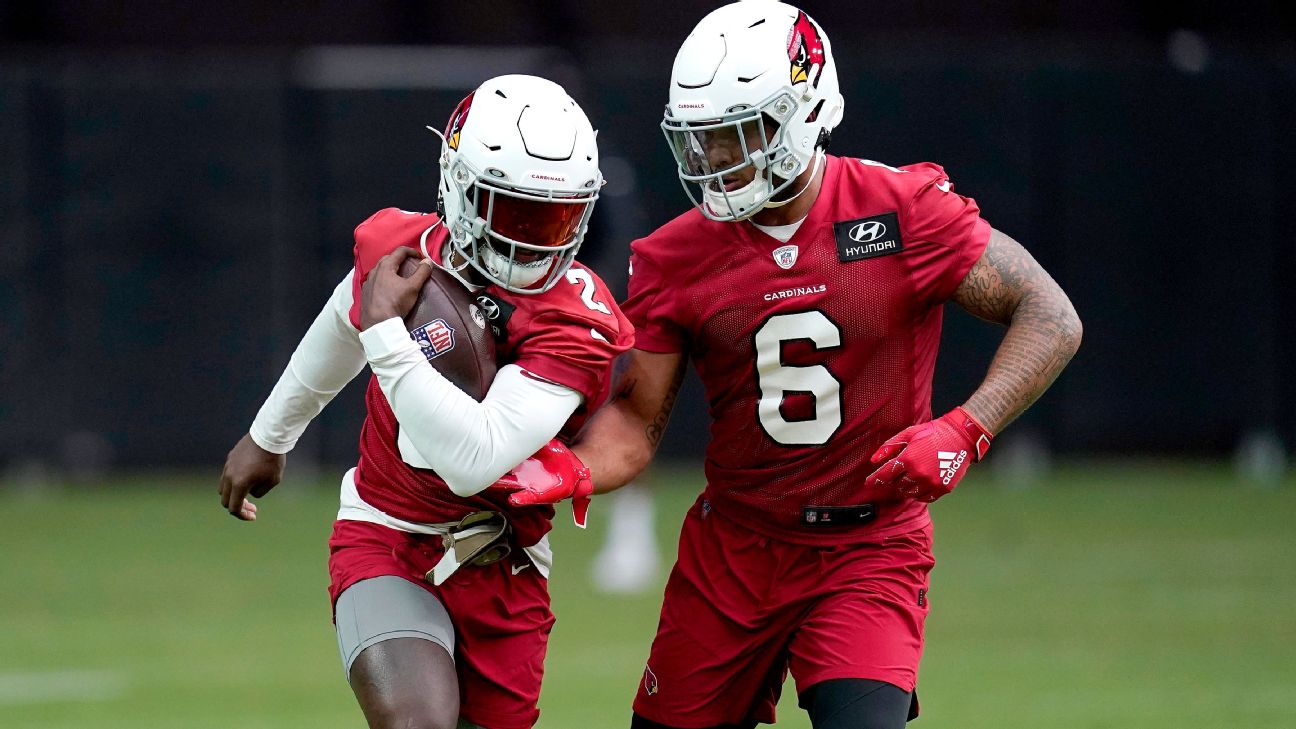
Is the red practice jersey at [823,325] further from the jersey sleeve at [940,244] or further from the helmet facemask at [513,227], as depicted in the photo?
the helmet facemask at [513,227]

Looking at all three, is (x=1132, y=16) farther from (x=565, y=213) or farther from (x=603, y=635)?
(x=565, y=213)

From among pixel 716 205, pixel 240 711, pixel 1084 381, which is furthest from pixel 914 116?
pixel 716 205

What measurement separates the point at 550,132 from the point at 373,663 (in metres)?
1.20

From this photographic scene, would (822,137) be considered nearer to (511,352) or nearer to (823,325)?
(823,325)

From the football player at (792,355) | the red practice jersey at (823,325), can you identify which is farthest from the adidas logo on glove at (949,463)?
the red practice jersey at (823,325)

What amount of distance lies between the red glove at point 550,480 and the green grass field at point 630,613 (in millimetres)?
2365

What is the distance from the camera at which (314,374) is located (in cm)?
454

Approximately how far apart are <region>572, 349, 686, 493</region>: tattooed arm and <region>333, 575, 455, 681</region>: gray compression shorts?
539mm

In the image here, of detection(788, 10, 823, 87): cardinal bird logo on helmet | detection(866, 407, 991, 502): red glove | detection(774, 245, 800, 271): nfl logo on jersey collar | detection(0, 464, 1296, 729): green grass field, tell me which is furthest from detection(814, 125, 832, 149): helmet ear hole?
detection(0, 464, 1296, 729): green grass field

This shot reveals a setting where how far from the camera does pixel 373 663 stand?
4.04 meters

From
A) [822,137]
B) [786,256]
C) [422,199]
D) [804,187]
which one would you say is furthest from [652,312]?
[422,199]

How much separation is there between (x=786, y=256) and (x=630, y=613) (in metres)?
4.02

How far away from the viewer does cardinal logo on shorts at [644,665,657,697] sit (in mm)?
4613

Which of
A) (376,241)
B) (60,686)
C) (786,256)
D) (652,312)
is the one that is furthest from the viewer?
(60,686)
